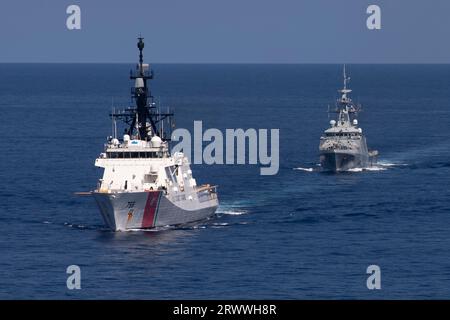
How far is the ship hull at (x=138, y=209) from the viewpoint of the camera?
93.2 meters

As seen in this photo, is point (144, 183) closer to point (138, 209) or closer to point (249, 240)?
point (138, 209)

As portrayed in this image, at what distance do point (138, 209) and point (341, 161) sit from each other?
51.7m

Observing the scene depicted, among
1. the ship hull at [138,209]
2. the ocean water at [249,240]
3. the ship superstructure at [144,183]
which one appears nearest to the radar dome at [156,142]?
the ship superstructure at [144,183]

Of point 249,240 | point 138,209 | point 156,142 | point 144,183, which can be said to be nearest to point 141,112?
point 156,142

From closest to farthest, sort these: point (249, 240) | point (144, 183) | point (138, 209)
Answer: point (249, 240), point (138, 209), point (144, 183)

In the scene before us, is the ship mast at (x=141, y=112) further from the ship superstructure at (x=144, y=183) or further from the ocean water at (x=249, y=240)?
the ocean water at (x=249, y=240)

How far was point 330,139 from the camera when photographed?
478 ft

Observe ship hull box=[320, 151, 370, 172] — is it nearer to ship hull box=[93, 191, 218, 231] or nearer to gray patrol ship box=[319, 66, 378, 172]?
gray patrol ship box=[319, 66, 378, 172]

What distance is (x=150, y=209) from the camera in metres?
94.9
